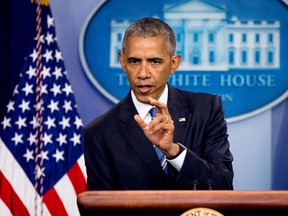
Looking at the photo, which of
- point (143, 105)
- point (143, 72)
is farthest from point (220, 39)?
point (143, 72)

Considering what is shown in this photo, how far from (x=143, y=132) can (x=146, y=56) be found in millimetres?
251

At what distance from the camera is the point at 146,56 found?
6.67ft

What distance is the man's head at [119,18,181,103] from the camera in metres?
2.03

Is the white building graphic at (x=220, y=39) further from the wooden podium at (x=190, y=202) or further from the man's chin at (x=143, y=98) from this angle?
the wooden podium at (x=190, y=202)

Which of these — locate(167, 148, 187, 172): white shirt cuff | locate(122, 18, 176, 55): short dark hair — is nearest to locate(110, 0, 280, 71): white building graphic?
locate(122, 18, 176, 55): short dark hair

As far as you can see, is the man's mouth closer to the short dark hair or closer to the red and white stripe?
the short dark hair

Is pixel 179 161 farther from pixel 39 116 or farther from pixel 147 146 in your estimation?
pixel 39 116

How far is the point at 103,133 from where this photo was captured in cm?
211

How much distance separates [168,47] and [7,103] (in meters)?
1.75

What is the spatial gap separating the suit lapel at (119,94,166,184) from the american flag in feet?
4.67

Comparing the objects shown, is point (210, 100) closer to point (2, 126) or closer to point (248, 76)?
point (248, 76)

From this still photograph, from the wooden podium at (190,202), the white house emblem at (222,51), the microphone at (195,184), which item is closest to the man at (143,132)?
the microphone at (195,184)

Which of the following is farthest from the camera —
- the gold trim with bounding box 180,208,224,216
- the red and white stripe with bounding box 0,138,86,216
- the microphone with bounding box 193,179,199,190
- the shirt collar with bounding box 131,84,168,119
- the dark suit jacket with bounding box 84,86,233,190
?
the red and white stripe with bounding box 0,138,86,216

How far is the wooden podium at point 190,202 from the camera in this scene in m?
1.47
